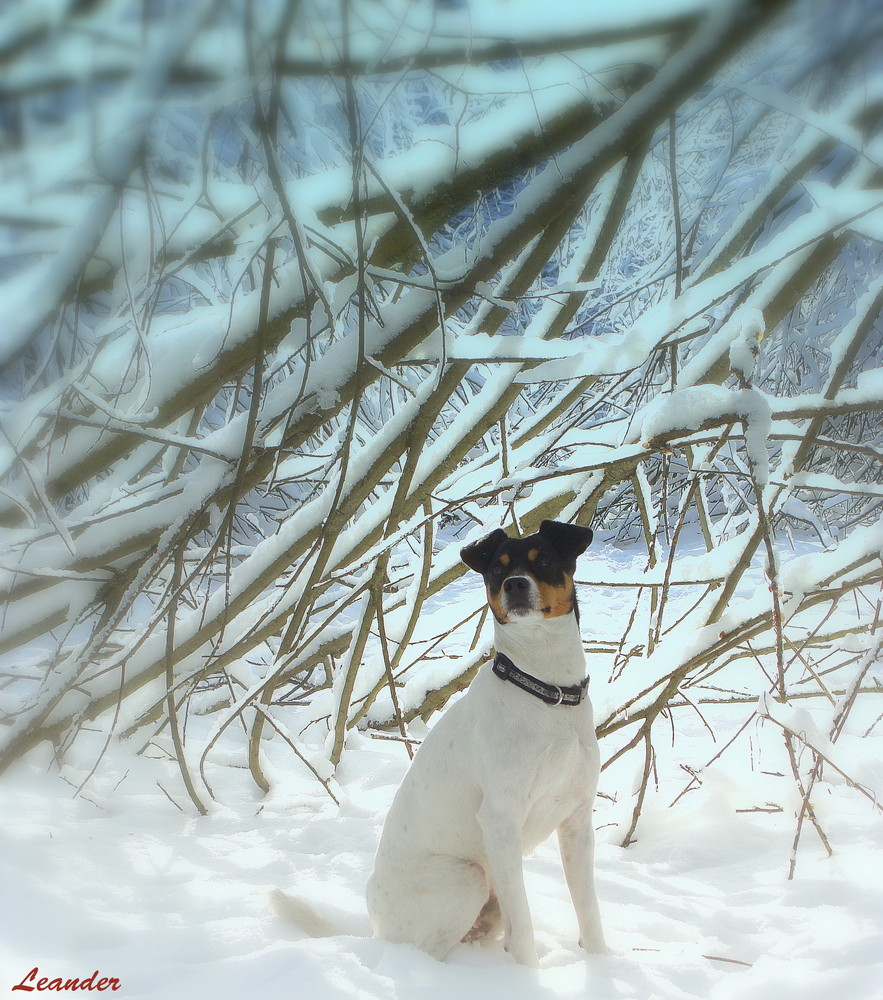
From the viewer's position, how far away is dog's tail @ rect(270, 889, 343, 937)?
189 centimetres

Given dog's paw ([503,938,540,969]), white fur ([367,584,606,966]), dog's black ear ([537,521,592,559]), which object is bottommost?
dog's paw ([503,938,540,969])

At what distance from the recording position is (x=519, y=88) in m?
1.77

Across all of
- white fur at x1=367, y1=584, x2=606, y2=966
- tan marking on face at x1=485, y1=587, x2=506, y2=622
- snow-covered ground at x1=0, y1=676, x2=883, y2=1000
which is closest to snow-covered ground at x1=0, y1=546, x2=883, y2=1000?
snow-covered ground at x1=0, y1=676, x2=883, y2=1000

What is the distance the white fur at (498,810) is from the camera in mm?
1854

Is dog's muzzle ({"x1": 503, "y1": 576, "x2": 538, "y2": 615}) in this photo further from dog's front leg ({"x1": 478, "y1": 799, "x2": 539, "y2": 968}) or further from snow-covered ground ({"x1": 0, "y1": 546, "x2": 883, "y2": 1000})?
snow-covered ground ({"x1": 0, "y1": 546, "x2": 883, "y2": 1000})

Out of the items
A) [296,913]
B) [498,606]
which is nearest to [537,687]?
[498,606]

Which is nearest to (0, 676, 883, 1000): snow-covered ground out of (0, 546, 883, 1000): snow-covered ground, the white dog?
(0, 546, 883, 1000): snow-covered ground

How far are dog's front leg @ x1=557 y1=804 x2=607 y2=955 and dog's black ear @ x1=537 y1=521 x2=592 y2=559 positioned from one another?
734 millimetres

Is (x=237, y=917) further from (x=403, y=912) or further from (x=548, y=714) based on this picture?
(x=548, y=714)

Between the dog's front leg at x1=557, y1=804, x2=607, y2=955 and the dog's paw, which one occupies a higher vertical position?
the dog's front leg at x1=557, y1=804, x2=607, y2=955

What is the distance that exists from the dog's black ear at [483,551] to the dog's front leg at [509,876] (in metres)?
0.66
